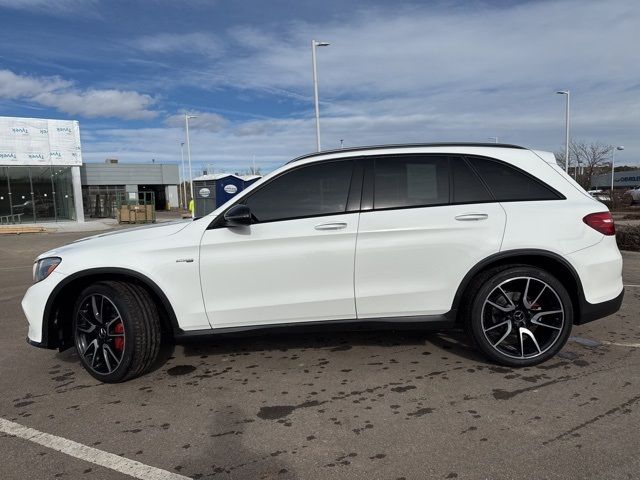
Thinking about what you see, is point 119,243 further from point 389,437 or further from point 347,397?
point 389,437

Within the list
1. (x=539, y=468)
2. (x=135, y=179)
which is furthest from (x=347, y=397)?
(x=135, y=179)

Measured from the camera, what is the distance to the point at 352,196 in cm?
A: 411

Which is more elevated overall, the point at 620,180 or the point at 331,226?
the point at 620,180

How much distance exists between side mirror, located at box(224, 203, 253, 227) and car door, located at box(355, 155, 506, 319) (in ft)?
2.93

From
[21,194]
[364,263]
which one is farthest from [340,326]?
[21,194]

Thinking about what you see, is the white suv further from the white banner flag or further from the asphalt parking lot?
the white banner flag

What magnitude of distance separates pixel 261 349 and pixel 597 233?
10.2 ft

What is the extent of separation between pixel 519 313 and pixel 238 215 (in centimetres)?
240

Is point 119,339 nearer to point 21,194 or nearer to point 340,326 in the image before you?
point 340,326

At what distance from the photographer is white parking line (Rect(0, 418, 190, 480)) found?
283cm

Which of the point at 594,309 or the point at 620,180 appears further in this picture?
the point at 620,180

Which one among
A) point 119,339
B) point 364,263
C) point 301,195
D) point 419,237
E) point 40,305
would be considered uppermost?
point 301,195

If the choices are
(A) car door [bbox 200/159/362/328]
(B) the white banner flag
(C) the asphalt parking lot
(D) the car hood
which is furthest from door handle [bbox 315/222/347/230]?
(B) the white banner flag

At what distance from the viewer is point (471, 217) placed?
158 inches
